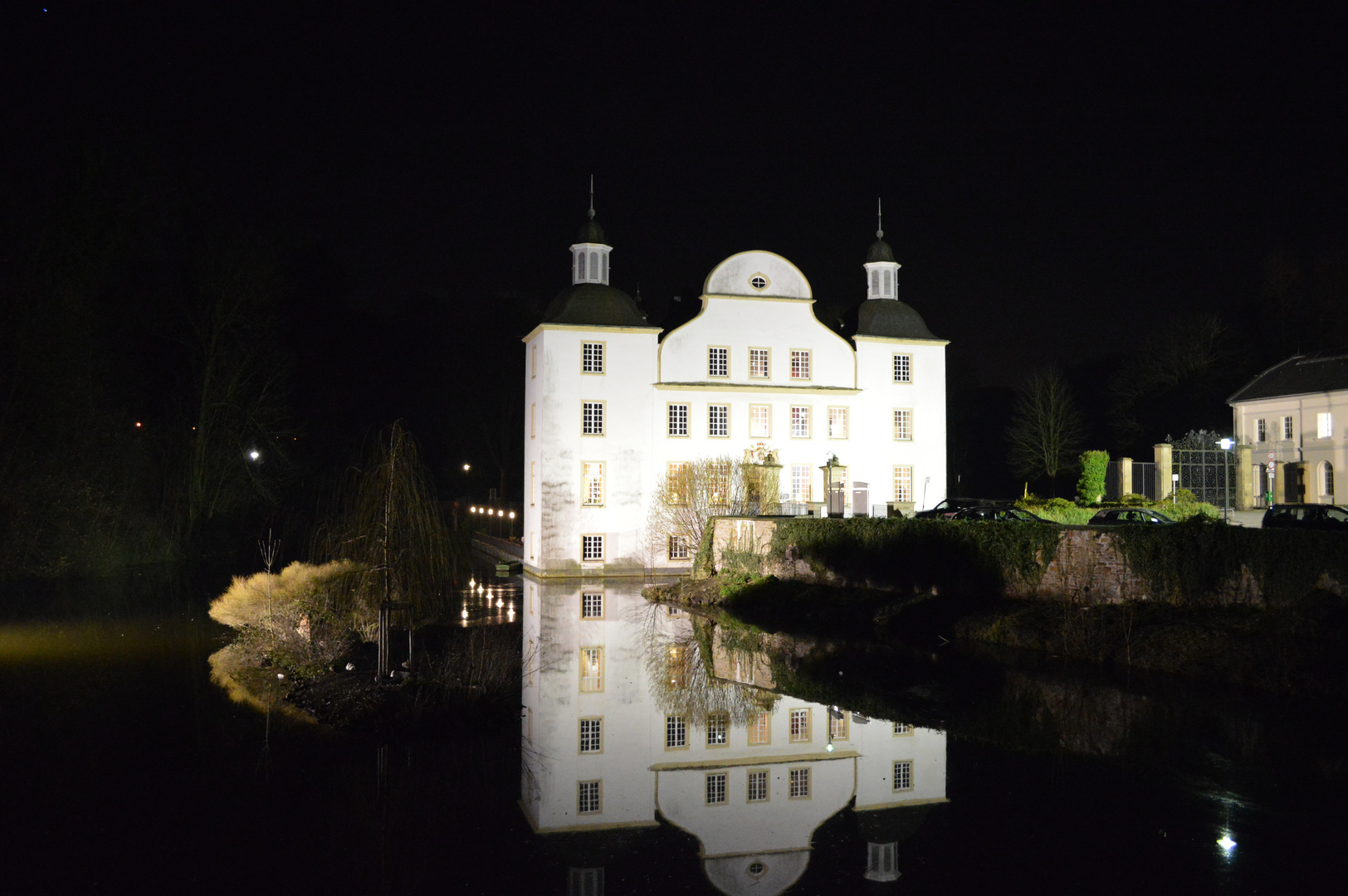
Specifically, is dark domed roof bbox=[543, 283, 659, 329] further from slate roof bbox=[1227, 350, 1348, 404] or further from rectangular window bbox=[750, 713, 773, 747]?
slate roof bbox=[1227, 350, 1348, 404]

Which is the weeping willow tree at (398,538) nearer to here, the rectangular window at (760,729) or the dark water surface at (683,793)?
the dark water surface at (683,793)

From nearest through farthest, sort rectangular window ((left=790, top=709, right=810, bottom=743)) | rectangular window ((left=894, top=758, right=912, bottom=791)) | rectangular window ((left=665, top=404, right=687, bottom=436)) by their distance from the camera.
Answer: rectangular window ((left=894, top=758, right=912, bottom=791)), rectangular window ((left=790, top=709, right=810, bottom=743)), rectangular window ((left=665, top=404, right=687, bottom=436))

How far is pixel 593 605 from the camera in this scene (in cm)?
2623

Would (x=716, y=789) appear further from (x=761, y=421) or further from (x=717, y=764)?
(x=761, y=421)

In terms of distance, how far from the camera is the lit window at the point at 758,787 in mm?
9609

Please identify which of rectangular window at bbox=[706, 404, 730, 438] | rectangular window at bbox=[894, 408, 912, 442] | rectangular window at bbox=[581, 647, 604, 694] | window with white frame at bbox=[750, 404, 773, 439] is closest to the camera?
rectangular window at bbox=[581, 647, 604, 694]

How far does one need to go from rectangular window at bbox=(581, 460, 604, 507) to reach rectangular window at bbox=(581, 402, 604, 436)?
3.34 ft

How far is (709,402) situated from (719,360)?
1.51 meters

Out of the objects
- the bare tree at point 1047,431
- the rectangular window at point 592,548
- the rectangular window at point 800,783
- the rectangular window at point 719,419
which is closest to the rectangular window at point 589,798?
the rectangular window at point 800,783

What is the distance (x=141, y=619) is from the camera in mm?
21547

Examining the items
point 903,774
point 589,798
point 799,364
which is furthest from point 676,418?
point 589,798

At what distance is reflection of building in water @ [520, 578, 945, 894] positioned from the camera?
8.50 meters

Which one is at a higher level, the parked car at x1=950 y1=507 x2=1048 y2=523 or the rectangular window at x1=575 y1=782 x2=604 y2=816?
the parked car at x1=950 y1=507 x2=1048 y2=523

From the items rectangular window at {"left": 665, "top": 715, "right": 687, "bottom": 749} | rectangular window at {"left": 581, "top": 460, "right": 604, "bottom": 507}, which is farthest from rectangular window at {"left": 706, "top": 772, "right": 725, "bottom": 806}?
rectangular window at {"left": 581, "top": 460, "right": 604, "bottom": 507}
